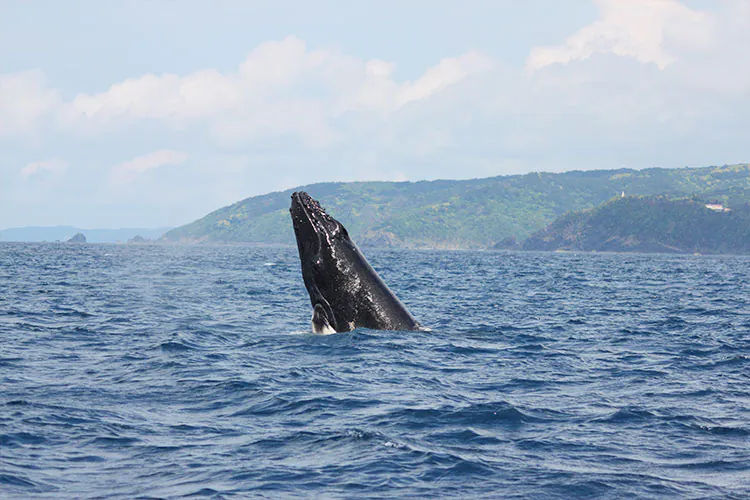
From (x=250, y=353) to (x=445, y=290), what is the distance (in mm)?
24021

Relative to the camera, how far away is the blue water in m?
8.27

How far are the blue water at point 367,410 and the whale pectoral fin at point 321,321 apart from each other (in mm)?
243

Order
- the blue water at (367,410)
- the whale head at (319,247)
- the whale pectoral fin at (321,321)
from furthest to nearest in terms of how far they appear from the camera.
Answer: the whale pectoral fin at (321,321), the whale head at (319,247), the blue water at (367,410)

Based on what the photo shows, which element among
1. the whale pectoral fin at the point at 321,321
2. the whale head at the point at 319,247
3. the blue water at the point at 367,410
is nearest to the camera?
the blue water at the point at 367,410

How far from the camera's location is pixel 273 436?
986 centimetres

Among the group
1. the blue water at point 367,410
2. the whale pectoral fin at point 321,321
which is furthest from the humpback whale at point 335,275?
the blue water at point 367,410

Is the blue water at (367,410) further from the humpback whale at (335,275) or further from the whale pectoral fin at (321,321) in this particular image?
the humpback whale at (335,275)

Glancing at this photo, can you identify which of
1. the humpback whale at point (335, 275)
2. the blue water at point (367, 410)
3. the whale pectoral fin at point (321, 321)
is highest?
the humpback whale at point (335, 275)

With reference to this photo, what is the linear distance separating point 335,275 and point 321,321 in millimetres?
1573

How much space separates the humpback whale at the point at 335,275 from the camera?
53.6 feet

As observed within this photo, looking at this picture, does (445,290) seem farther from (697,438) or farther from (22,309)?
(697,438)

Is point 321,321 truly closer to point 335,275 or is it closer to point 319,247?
point 335,275

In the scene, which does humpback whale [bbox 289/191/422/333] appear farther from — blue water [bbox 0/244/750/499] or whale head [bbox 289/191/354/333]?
blue water [bbox 0/244/750/499]

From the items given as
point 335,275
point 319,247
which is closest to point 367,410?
point 335,275
